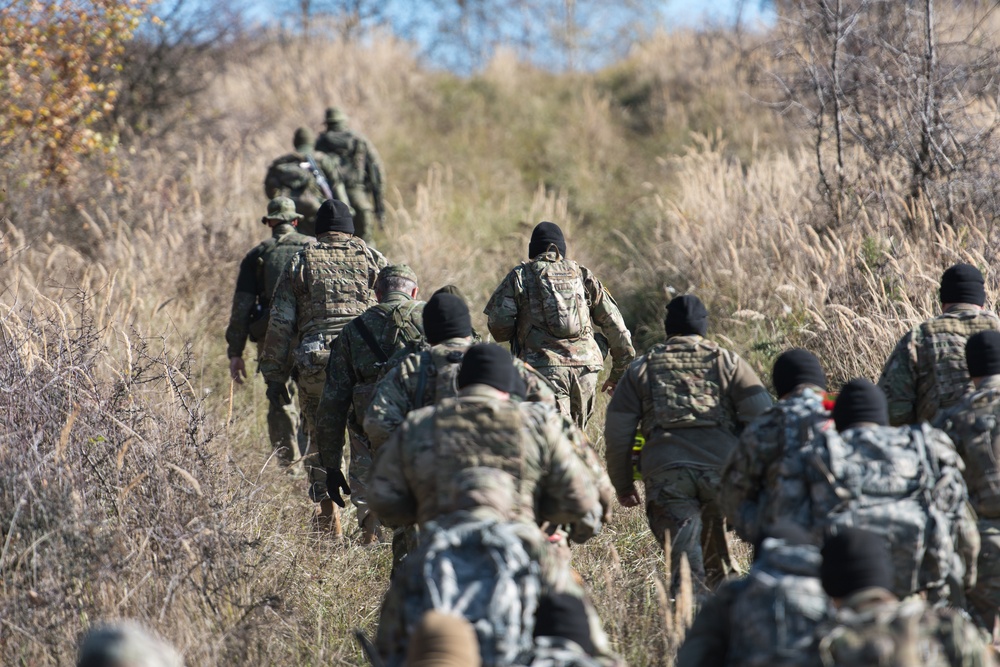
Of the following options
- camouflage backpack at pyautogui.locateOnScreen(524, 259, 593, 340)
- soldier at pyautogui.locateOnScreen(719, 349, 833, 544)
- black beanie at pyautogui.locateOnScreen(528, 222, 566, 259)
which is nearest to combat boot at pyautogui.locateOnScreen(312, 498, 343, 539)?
camouflage backpack at pyautogui.locateOnScreen(524, 259, 593, 340)

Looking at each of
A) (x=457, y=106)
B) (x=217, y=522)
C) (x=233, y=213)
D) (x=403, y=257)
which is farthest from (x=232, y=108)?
(x=217, y=522)

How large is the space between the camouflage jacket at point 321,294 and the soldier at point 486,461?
267cm

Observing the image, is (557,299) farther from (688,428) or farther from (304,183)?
(304,183)

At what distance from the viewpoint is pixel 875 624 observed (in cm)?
267

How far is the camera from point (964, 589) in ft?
12.1

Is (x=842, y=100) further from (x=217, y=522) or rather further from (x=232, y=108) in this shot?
(x=232, y=108)

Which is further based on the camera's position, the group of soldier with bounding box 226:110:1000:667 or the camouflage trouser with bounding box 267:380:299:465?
the camouflage trouser with bounding box 267:380:299:465

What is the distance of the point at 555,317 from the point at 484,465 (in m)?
2.69

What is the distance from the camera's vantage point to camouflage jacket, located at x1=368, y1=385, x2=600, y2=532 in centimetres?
348

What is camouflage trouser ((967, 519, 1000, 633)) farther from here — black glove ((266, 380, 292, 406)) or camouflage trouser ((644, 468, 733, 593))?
black glove ((266, 380, 292, 406))

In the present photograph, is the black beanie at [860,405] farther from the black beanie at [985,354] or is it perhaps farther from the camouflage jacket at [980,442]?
the black beanie at [985,354]

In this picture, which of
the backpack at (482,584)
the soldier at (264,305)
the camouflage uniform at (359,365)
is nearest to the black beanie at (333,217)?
the soldier at (264,305)

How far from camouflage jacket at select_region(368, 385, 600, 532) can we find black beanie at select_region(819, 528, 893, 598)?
0.99 metres

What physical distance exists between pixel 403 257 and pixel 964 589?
8219mm
